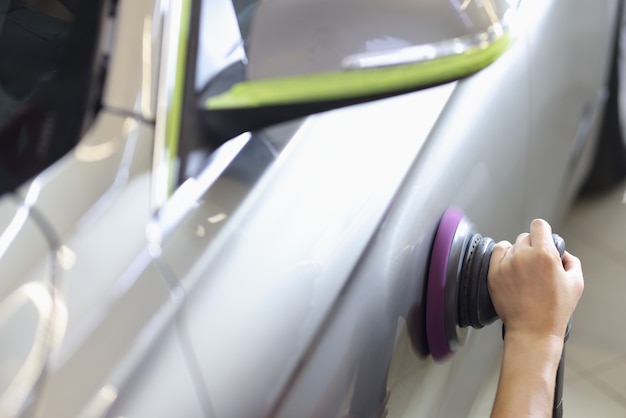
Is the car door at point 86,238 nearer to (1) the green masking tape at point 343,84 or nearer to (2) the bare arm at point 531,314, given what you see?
(1) the green masking tape at point 343,84

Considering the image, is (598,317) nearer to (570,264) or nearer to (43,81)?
(570,264)

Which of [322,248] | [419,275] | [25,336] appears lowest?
[419,275]

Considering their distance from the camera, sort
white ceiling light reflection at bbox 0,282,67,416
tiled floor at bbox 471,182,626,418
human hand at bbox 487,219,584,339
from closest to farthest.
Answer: white ceiling light reflection at bbox 0,282,67,416 → human hand at bbox 487,219,584,339 → tiled floor at bbox 471,182,626,418

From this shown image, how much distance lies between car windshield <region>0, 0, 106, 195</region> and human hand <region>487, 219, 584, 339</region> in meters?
0.48

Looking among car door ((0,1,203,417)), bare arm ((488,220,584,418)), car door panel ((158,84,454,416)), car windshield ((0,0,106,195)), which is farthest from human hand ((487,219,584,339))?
car windshield ((0,0,106,195))

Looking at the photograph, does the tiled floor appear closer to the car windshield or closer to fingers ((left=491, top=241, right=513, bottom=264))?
fingers ((left=491, top=241, right=513, bottom=264))

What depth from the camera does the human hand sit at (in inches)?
33.0

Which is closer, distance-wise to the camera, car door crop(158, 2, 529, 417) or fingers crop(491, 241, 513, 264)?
car door crop(158, 2, 529, 417)

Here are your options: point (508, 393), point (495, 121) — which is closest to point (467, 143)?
point (495, 121)

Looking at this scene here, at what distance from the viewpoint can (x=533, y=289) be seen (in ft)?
2.76

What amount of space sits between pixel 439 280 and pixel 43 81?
0.49m

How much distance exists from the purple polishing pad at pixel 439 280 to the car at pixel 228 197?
0.04ft

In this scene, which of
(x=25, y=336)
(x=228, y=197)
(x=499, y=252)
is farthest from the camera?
(x=499, y=252)

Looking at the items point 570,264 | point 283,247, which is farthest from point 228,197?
point 570,264
